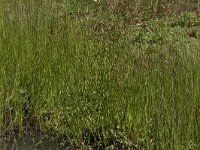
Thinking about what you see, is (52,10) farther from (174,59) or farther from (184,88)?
(184,88)

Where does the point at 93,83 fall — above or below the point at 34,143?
above

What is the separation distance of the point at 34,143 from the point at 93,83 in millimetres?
881

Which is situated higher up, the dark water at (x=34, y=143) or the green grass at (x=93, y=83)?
the green grass at (x=93, y=83)

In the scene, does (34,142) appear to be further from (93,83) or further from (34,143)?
(93,83)

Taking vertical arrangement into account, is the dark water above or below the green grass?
below

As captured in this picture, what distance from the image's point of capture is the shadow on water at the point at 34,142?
389 centimetres

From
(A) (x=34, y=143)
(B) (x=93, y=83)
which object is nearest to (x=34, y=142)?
(A) (x=34, y=143)

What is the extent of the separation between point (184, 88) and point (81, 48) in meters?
1.35

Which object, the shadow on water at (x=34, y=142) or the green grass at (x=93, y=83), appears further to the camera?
the shadow on water at (x=34, y=142)

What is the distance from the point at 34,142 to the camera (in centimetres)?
401

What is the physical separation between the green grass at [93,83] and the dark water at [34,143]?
98 millimetres

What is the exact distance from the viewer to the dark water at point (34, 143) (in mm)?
3895

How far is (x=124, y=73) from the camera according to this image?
12.0 ft

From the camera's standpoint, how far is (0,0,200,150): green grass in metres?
3.19
